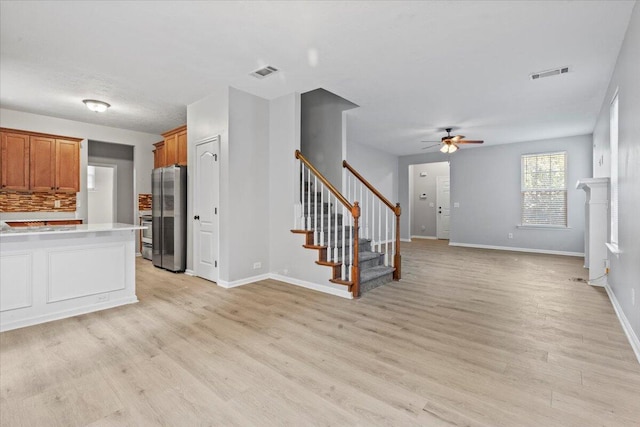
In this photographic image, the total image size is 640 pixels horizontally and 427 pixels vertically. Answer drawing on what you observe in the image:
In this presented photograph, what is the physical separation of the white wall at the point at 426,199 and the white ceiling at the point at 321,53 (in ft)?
18.9

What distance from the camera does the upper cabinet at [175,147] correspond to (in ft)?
18.7

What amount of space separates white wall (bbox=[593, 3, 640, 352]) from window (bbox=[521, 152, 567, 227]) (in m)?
4.49

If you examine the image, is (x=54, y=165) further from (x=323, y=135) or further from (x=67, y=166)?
(x=323, y=135)

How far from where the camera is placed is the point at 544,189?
7590 millimetres

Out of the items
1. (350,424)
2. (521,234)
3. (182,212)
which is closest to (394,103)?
(182,212)

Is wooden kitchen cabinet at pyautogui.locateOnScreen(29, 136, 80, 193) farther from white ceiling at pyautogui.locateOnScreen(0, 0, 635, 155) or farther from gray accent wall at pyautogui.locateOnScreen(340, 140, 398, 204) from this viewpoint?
gray accent wall at pyautogui.locateOnScreen(340, 140, 398, 204)

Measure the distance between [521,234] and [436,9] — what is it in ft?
23.2

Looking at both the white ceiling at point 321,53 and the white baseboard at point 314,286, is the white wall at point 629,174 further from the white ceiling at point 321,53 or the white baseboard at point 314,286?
the white baseboard at point 314,286

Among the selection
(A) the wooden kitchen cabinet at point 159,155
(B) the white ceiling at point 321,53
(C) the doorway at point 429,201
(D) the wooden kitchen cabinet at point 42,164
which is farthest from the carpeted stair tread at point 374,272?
(C) the doorway at point 429,201

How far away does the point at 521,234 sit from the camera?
7891 mm

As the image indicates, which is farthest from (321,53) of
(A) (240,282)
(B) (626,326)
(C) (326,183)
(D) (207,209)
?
(B) (626,326)

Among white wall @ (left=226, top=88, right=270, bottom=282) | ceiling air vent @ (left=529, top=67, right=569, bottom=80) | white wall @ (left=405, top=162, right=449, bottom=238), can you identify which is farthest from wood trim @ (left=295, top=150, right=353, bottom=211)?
white wall @ (left=405, top=162, right=449, bottom=238)

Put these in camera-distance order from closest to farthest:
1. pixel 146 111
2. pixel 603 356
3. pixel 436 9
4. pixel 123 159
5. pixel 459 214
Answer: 1. pixel 603 356
2. pixel 436 9
3. pixel 146 111
4. pixel 123 159
5. pixel 459 214

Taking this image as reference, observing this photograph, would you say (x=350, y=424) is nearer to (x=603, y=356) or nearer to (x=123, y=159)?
(x=603, y=356)
